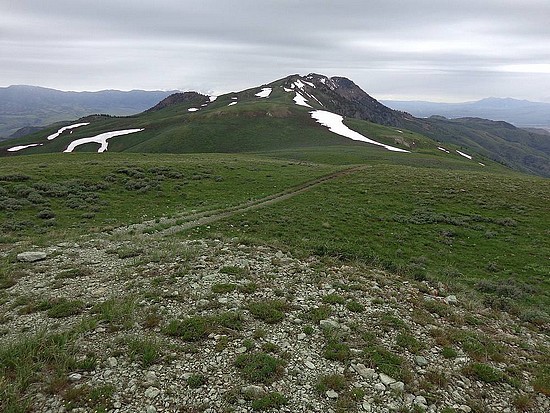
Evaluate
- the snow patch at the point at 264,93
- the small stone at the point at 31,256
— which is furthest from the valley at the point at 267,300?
the snow patch at the point at 264,93

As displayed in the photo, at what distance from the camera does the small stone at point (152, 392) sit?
9312 mm

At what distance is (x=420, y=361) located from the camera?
451 inches

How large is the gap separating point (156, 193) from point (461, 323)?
31.3 meters

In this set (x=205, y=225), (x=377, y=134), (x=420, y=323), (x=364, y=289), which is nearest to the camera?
(x=420, y=323)

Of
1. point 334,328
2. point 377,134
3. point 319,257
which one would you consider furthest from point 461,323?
point 377,134

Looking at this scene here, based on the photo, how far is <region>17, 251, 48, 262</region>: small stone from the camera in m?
18.1

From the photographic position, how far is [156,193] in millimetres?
37625

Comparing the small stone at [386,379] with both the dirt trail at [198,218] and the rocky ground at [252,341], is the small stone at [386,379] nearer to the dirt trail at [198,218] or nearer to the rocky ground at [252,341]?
the rocky ground at [252,341]

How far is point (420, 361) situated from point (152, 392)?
26.8 feet

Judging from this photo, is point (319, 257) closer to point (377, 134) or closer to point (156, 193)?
point (156, 193)

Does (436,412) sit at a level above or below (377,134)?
below

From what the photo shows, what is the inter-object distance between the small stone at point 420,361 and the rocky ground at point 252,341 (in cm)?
5

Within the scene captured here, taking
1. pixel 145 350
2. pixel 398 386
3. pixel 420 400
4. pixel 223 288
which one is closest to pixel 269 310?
pixel 223 288

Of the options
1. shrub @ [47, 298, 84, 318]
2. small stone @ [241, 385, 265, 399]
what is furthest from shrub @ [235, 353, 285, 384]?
shrub @ [47, 298, 84, 318]
